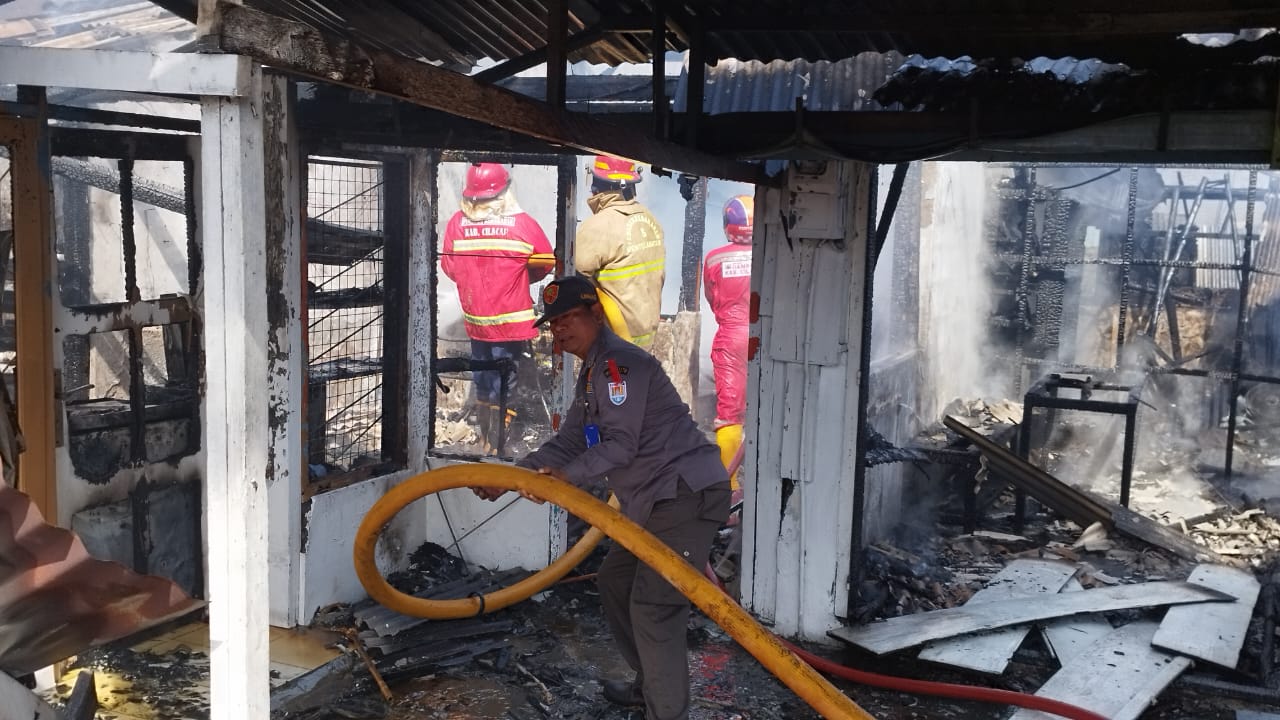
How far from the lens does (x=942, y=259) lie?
14.1 meters

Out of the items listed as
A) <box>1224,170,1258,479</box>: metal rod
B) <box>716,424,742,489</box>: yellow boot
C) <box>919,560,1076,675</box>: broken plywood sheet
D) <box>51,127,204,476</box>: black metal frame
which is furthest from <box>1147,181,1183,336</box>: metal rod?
<box>51,127,204,476</box>: black metal frame

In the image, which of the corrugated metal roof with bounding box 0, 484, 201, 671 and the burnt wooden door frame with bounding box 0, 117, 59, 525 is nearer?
the corrugated metal roof with bounding box 0, 484, 201, 671

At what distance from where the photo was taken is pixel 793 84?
7.09m

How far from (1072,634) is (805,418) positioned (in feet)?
7.68

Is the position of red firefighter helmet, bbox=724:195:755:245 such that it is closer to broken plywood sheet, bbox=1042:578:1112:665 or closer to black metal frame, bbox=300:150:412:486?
black metal frame, bbox=300:150:412:486

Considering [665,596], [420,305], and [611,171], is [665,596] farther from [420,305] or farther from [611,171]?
[611,171]

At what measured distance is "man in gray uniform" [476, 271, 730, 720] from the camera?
4.93 m

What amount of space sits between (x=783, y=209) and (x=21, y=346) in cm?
442

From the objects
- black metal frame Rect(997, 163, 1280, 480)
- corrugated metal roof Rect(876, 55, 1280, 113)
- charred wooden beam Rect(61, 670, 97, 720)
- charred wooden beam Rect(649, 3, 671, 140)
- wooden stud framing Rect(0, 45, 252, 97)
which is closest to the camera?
wooden stud framing Rect(0, 45, 252, 97)

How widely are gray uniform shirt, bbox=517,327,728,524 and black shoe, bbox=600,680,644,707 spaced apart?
1.21 meters

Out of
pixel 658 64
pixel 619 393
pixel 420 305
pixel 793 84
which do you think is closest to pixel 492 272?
pixel 420 305

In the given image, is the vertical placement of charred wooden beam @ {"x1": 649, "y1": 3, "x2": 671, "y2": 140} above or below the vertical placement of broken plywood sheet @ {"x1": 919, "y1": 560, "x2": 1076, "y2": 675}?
above

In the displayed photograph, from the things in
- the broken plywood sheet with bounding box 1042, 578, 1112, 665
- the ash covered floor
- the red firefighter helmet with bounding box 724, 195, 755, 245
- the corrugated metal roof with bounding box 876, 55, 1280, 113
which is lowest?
the ash covered floor

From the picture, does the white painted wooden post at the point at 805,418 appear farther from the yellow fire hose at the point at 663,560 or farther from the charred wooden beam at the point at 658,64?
the yellow fire hose at the point at 663,560
